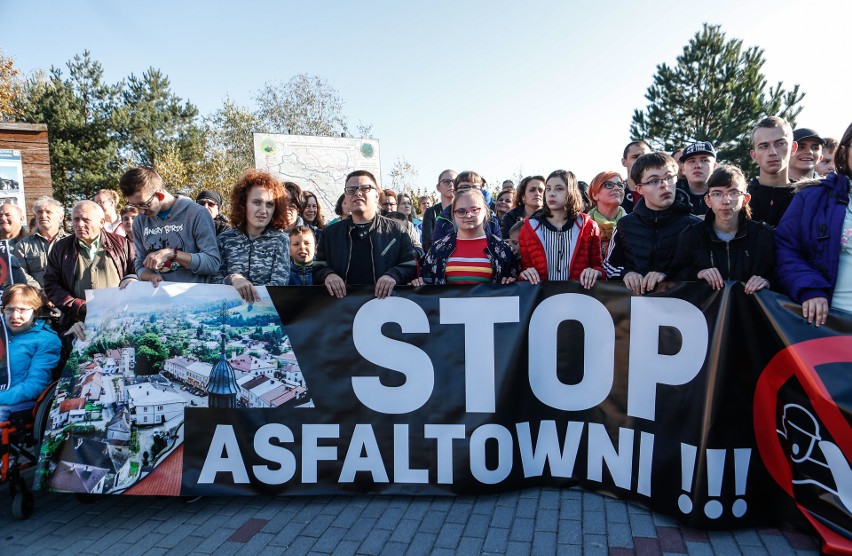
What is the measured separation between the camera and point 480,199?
3.61m

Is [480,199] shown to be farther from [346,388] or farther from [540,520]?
[540,520]

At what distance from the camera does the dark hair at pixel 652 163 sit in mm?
3289

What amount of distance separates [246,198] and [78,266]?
1507 millimetres

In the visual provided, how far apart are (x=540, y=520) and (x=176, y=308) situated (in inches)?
102

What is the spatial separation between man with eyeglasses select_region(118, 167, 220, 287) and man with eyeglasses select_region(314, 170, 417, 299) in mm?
798

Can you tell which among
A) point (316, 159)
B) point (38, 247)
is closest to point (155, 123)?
point (316, 159)

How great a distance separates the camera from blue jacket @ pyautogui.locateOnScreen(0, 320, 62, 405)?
11.4 feet

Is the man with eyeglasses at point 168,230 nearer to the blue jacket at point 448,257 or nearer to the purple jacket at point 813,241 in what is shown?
the blue jacket at point 448,257

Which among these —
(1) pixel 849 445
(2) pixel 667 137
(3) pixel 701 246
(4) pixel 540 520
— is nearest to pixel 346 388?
(4) pixel 540 520

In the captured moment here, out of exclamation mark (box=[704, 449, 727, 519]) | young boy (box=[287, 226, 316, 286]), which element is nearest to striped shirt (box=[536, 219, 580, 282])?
exclamation mark (box=[704, 449, 727, 519])

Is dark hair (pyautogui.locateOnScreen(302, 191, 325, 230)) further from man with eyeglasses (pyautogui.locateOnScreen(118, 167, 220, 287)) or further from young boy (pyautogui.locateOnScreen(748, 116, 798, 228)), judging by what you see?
young boy (pyautogui.locateOnScreen(748, 116, 798, 228))

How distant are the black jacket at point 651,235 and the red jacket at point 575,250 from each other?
0.36 m

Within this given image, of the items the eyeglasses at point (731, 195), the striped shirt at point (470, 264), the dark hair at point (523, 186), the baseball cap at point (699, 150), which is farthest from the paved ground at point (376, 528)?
the dark hair at point (523, 186)

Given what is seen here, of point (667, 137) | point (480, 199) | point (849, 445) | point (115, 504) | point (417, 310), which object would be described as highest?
point (667, 137)
